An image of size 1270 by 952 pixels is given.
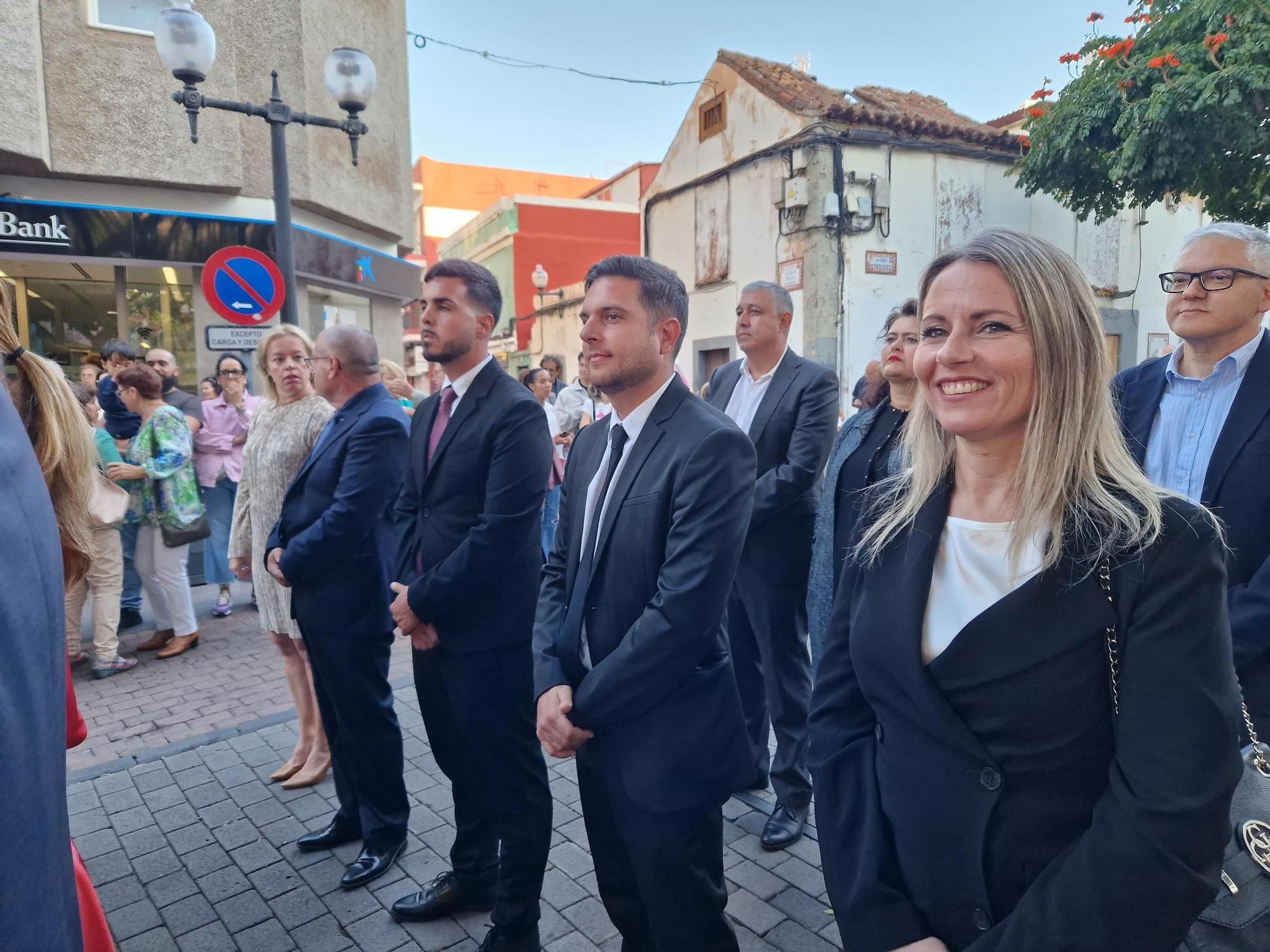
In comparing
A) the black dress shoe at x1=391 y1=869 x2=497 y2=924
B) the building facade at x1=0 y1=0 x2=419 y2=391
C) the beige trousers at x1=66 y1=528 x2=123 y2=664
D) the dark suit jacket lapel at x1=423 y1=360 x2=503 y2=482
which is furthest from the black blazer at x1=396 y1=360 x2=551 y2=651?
the building facade at x1=0 y1=0 x2=419 y2=391

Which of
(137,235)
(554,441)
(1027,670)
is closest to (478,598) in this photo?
(1027,670)

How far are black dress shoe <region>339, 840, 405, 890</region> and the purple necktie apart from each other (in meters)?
1.69

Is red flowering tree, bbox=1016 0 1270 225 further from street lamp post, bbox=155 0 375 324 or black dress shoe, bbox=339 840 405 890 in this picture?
black dress shoe, bbox=339 840 405 890

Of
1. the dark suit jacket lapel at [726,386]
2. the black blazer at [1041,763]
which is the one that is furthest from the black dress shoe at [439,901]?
the dark suit jacket lapel at [726,386]

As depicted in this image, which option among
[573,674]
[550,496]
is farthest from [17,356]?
[550,496]

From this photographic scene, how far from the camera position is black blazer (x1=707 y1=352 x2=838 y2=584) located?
12.1 feet

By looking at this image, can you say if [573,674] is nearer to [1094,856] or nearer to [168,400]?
[1094,856]

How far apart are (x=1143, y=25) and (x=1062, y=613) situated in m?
13.7

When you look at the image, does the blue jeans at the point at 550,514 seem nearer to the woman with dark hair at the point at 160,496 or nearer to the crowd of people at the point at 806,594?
the woman with dark hair at the point at 160,496

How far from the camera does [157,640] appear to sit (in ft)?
20.4

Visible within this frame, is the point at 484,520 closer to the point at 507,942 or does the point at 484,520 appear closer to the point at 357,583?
the point at 357,583

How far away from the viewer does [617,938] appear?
2.81 meters

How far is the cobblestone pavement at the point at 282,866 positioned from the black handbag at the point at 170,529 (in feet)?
5.80

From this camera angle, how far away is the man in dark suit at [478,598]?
9.07ft
